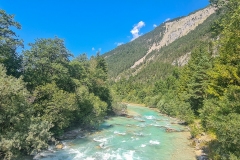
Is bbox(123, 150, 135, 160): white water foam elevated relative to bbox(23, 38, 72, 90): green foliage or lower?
lower

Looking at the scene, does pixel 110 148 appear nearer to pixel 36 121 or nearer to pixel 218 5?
pixel 36 121

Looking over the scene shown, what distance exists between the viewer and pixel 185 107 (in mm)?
42406

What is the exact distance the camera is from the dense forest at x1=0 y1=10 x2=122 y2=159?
55.8 ft

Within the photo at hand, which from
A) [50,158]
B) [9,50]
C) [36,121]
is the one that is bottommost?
[50,158]

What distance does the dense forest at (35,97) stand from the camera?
1700cm

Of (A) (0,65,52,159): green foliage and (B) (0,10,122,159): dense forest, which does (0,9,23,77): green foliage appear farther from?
(A) (0,65,52,159): green foliage

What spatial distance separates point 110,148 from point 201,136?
13758 millimetres

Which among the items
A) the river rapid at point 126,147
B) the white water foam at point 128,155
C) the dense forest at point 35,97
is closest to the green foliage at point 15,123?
the dense forest at point 35,97

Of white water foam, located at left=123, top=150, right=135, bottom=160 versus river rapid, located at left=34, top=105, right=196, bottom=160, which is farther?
river rapid, located at left=34, top=105, right=196, bottom=160

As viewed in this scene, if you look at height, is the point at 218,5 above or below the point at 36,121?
above

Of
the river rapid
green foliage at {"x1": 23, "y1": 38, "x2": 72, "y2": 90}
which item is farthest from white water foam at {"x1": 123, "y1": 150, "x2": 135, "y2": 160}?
green foliage at {"x1": 23, "y1": 38, "x2": 72, "y2": 90}

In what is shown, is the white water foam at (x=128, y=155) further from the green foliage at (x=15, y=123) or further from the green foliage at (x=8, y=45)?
the green foliage at (x=8, y=45)

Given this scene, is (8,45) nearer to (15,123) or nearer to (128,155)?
(15,123)

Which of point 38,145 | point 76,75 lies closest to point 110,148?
point 38,145
